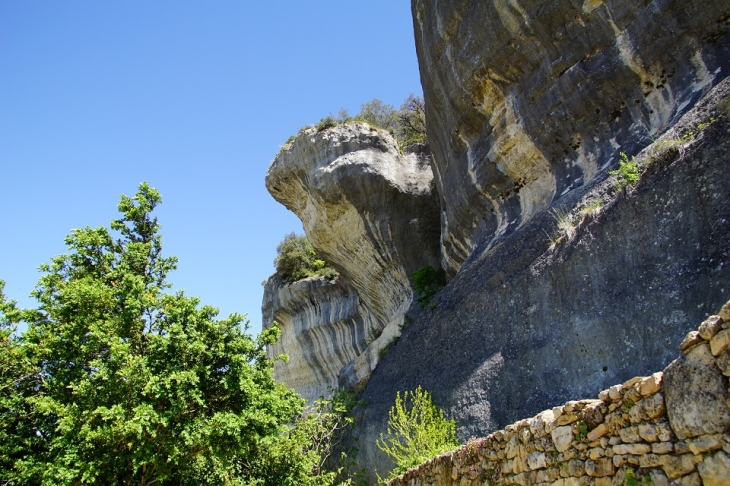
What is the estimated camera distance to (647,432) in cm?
471

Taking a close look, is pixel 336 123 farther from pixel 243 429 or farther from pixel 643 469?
pixel 643 469

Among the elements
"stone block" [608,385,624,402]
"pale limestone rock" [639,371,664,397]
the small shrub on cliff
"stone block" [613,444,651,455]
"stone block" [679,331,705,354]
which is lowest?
"stone block" [613,444,651,455]

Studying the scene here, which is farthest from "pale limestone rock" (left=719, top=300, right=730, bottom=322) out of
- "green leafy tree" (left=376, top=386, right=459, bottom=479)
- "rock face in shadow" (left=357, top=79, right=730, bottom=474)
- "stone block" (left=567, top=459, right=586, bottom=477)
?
"green leafy tree" (left=376, top=386, right=459, bottom=479)

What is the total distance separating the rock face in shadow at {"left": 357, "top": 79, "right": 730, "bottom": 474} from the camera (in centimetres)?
789

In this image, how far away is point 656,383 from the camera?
471 cm

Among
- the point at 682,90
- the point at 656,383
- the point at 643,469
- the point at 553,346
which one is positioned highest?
the point at 682,90

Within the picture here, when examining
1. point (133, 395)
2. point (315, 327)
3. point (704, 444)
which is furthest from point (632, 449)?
point (315, 327)

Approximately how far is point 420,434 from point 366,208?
12.9 m

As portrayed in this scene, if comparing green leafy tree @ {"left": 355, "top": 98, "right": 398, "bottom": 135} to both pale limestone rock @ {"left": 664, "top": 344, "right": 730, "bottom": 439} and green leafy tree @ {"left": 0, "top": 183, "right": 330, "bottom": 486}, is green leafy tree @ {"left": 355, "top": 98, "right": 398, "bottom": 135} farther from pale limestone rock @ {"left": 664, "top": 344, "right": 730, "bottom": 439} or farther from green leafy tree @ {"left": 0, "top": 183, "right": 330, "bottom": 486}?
pale limestone rock @ {"left": 664, "top": 344, "right": 730, "bottom": 439}

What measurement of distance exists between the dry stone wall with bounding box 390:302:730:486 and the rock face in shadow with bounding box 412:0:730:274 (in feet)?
23.3

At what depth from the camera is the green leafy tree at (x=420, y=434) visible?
10703 mm

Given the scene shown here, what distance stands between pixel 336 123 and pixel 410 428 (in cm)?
1528

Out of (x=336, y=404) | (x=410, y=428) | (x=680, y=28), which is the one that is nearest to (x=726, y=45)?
(x=680, y=28)

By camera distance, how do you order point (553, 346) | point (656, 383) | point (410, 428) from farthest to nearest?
point (410, 428) < point (553, 346) < point (656, 383)
